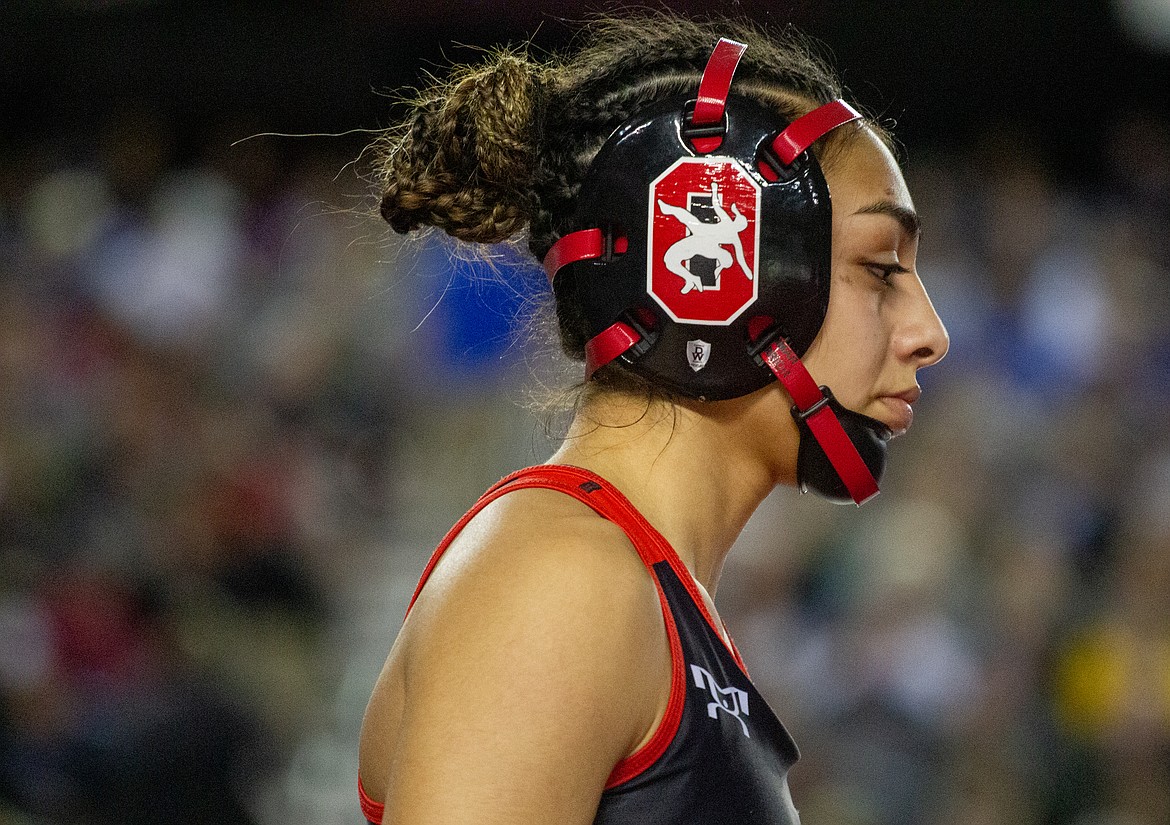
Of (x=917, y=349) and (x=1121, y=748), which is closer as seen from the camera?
(x=917, y=349)

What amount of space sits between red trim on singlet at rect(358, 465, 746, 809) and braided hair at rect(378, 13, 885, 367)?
0.31 meters

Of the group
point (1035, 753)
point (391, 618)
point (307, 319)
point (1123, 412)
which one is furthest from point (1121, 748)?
point (307, 319)

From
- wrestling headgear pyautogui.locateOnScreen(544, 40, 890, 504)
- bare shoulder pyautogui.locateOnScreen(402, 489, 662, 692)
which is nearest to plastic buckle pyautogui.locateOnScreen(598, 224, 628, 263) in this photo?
wrestling headgear pyautogui.locateOnScreen(544, 40, 890, 504)

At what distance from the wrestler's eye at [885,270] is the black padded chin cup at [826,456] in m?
0.19

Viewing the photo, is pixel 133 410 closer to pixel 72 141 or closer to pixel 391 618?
pixel 391 618

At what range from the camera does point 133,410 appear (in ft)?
21.5

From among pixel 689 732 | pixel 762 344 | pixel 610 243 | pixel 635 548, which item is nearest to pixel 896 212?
pixel 762 344

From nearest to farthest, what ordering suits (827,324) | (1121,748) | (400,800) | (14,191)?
(400,800) < (827,324) < (1121,748) < (14,191)

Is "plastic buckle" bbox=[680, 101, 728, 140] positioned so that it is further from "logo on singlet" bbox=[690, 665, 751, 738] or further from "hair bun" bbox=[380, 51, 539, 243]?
"logo on singlet" bbox=[690, 665, 751, 738]

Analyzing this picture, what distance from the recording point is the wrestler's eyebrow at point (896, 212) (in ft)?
6.44

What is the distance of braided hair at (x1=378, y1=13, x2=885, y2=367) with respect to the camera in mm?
1992

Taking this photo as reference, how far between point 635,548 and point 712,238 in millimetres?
452

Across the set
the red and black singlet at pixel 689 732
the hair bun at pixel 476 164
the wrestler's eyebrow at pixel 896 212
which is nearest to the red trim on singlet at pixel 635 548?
the red and black singlet at pixel 689 732

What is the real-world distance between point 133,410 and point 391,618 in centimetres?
174
